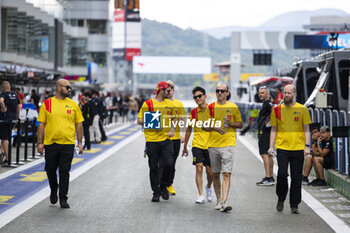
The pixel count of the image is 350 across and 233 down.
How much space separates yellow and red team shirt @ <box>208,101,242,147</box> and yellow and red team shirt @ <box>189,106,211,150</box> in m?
0.22

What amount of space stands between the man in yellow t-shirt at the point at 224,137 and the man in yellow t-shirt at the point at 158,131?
84cm

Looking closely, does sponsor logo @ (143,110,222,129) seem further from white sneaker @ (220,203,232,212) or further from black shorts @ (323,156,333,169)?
black shorts @ (323,156,333,169)

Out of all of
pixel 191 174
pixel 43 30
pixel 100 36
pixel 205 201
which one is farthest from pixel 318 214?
pixel 100 36

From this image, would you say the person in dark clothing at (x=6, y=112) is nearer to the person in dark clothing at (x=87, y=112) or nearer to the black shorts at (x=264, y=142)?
the person in dark clothing at (x=87, y=112)

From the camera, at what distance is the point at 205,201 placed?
31.3ft

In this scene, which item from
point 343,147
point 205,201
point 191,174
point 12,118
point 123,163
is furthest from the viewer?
point 123,163

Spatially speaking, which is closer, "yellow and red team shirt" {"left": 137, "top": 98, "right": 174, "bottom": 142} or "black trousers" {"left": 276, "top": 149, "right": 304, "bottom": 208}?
"black trousers" {"left": 276, "top": 149, "right": 304, "bottom": 208}

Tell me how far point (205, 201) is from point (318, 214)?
5.82ft

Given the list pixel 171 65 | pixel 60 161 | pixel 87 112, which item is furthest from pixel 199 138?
pixel 171 65

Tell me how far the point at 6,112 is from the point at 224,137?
23.1ft

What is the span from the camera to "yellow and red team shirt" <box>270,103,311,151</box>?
8734 millimetres

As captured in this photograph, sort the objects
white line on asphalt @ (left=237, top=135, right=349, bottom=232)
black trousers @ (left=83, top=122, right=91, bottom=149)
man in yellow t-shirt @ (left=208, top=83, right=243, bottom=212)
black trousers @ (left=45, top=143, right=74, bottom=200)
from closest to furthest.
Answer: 1. white line on asphalt @ (left=237, top=135, right=349, bottom=232)
2. man in yellow t-shirt @ (left=208, top=83, right=243, bottom=212)
3. black trousers @ (left=45, top=143, right=74, bottom=200)
4. black trousers @ (left=83, top=122, right=91, bottom=149)

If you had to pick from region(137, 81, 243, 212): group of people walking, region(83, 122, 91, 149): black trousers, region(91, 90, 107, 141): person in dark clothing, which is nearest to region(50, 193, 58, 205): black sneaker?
region(137, 81, 243, 212): group of people walking

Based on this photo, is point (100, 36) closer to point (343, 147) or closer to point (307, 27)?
point (307, 27)
